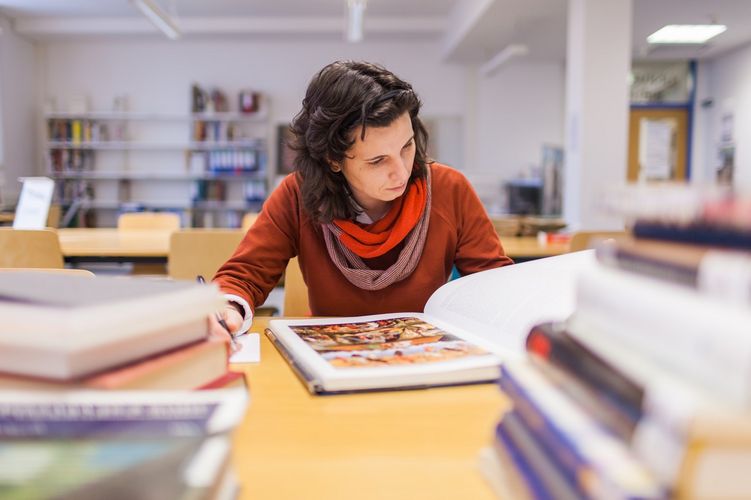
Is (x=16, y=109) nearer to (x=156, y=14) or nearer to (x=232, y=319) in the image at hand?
(x=156, y=14)

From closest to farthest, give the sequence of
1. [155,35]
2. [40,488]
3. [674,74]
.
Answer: [40,488]
[155,35]
[674,74]

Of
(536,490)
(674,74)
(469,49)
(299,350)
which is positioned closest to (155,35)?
(469,49)

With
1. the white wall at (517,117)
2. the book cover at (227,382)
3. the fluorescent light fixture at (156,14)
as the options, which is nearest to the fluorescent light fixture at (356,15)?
the fluorescent light fixture at (156,14)

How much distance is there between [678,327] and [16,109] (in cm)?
866

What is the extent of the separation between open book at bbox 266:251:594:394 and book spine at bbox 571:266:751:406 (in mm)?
241

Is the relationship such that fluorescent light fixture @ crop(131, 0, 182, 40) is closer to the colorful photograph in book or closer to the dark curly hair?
the dark curly hair

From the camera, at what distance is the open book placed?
78cm

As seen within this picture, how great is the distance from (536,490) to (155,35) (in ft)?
27.7

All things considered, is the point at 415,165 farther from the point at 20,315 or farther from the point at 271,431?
the point at 20,315

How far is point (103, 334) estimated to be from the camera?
464mm

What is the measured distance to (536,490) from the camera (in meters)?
0.41

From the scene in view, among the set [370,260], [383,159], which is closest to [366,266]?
[370,260]

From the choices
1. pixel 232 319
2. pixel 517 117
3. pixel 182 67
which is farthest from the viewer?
pixel 517 117

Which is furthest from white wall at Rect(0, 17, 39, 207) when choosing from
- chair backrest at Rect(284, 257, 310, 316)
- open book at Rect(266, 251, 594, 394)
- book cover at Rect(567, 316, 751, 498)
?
book cover at Rect(567, 316, 751, 498)
